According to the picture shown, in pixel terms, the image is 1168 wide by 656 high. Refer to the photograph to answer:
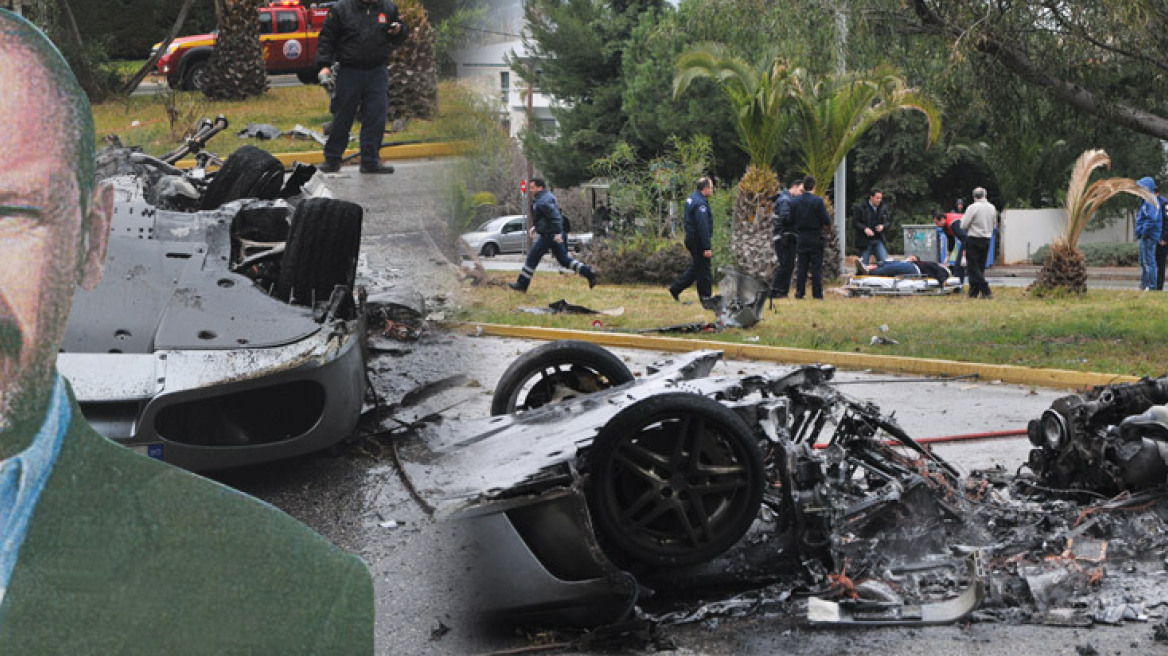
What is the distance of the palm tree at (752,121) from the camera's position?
1773 cm

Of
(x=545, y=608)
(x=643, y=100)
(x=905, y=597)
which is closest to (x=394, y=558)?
(x=545, y=608)

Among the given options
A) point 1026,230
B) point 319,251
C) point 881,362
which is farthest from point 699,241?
point 1026,230

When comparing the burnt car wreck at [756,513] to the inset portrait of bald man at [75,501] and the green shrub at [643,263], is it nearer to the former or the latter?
the inset portrait of bald man at [75,501]

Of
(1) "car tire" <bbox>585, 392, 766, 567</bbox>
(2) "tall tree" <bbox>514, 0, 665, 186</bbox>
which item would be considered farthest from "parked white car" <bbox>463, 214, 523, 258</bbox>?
(2) "tall tree" <bbox>514, 0, 665, 186</bbox>

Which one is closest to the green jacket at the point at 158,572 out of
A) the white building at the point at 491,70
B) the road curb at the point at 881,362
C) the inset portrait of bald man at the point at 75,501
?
the inset portrait of bald man at the point at 75,501

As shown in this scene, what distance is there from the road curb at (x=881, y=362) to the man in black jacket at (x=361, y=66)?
6446mm

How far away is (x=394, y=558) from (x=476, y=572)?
112 cm

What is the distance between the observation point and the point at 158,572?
6.67 feet

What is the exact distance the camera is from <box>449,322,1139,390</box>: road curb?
31.8ft

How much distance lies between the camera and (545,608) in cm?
416

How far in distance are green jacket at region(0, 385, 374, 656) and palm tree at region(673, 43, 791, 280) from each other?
15567mm

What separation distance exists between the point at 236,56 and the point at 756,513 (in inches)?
100

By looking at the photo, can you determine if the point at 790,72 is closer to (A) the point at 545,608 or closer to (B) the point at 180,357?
(A) the point at 545,608

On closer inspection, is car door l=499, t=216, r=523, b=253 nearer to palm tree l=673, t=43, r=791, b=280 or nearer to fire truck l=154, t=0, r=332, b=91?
fire truck l=154, t=0, r=332, b=91
